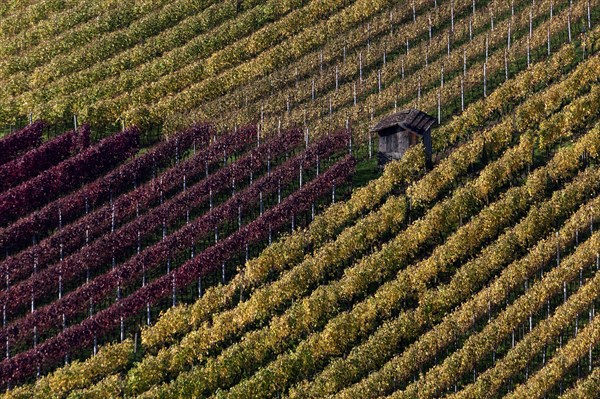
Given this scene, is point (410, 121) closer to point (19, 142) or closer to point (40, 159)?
point (40, 159)

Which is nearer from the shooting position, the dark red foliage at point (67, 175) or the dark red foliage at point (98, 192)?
the dark red foliage at point (98, 192)

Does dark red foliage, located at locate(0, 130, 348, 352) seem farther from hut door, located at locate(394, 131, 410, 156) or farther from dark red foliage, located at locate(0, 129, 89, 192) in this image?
dark red foliage, located at locate(0, 129, 89, 192)

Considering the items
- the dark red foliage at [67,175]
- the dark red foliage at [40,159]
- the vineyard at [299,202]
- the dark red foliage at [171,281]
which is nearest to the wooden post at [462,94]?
the vineyard at [299,202]

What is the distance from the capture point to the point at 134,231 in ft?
212

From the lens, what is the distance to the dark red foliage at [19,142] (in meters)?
70.4

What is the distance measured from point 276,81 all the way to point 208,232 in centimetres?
1300

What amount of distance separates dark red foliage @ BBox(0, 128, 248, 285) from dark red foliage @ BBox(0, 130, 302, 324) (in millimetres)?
326

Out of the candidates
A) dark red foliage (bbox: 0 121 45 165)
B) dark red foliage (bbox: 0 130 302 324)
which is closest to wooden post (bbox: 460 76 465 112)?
dark red foliage (bbox: 0 130 302 324)

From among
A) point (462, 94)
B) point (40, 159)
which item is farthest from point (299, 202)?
point (40, 159)

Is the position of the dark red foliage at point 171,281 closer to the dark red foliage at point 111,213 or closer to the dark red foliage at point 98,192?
the dark red foliage at point 111,213

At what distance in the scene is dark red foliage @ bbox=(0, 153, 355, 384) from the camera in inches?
2324

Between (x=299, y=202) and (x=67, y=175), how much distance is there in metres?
11.8

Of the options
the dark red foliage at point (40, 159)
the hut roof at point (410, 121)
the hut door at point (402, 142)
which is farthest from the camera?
the dark red foliage at point (40, 159)

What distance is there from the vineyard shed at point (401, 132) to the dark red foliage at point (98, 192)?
30.1 ft
